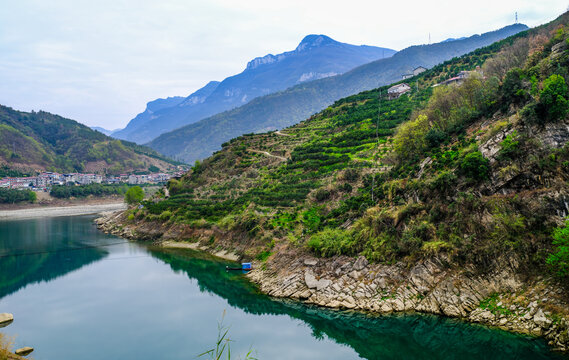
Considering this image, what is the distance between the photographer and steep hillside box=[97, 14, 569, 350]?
2234 cm

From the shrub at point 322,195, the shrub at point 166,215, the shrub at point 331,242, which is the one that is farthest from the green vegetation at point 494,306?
the shrub at point 166,215

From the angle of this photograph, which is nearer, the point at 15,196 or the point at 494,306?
the point at 494,306

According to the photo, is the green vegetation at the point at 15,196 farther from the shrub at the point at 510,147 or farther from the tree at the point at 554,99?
the tree at the point at 554,99

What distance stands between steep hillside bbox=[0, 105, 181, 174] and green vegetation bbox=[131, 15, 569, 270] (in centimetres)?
11865

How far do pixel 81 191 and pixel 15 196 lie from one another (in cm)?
1786

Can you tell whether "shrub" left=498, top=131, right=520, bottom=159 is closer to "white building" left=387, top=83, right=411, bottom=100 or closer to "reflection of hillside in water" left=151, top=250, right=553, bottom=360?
"reflection of hillside in water" left=151, top=250, right=553, bottom=360

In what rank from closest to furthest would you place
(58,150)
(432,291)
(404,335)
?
(404,335) < (432,291) < (58,150)

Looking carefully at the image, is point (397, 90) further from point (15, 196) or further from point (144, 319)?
point (15, 196)

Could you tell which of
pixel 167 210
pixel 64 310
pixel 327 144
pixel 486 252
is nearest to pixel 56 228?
pixel 167 210

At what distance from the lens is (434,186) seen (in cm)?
2820

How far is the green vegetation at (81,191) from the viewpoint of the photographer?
10606 centimetres

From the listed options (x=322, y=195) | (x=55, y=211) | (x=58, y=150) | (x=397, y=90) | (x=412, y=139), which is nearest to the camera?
(x=412, y=139)

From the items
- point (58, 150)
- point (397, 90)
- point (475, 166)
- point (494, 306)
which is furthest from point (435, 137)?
point (58, 150)

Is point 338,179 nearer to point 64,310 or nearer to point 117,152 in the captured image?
point 64,310
